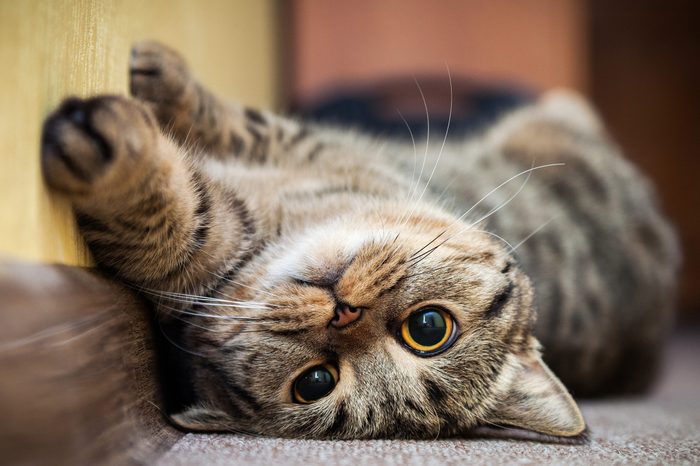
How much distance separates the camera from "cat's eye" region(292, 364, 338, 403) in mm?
1037

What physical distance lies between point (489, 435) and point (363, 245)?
14.8 inches

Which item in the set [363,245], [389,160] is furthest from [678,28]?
[363,245]

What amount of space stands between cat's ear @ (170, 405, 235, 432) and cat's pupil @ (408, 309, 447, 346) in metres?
0.32

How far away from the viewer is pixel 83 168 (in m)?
0.83

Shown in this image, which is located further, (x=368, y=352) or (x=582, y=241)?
(x=582, y=241)

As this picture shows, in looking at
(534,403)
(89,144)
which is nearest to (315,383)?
(534,403)

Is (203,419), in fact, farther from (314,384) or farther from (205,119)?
(205,119)

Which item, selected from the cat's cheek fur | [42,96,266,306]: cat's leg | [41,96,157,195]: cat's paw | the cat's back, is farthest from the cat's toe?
the cat's cheek fur

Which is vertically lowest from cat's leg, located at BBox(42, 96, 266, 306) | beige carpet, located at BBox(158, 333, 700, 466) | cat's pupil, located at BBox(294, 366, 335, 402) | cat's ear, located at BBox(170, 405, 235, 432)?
cat's ear, located at BBox(170, 405, 235, 432)

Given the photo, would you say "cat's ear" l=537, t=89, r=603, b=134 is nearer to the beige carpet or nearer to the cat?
the cat

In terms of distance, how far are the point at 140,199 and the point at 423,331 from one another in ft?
1.56

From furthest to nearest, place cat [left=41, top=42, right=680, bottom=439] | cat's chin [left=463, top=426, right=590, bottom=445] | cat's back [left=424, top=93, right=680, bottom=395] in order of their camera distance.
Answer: cat's back [left=424, top=93, right=680, bottom=395] → cat's chin [left=463, top=426, right=590, bottom=445] → cat [left=41, top=42, right=680, bottom=439]

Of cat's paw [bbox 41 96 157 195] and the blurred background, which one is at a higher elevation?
the blurred background

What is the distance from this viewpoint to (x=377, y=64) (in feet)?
10.2
